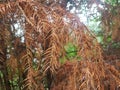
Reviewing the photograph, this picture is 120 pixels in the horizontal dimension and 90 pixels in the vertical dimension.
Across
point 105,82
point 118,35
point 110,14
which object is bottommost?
point 105,82

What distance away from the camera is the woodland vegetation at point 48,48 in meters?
2.00

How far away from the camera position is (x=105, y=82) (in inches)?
93.2

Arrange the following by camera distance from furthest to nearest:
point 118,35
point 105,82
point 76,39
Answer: point 118,35, point 105,82, point 76,39

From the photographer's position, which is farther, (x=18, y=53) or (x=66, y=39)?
(x=18, y=53)

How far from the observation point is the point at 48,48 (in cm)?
205

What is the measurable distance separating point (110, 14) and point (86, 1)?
0.99 feet

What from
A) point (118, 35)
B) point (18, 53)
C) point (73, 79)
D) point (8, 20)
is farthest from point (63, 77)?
point (118, 35)

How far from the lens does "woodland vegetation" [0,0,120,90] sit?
200cm

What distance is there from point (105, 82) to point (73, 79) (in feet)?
1.13

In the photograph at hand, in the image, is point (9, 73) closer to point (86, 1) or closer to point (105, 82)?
point (105, 82)

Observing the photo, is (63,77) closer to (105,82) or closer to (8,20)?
(105,82)

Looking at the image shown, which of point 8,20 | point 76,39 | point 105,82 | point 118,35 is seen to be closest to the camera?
point 76,39

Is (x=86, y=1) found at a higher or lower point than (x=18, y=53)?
higher

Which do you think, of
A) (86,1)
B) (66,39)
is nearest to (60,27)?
(66,39)
